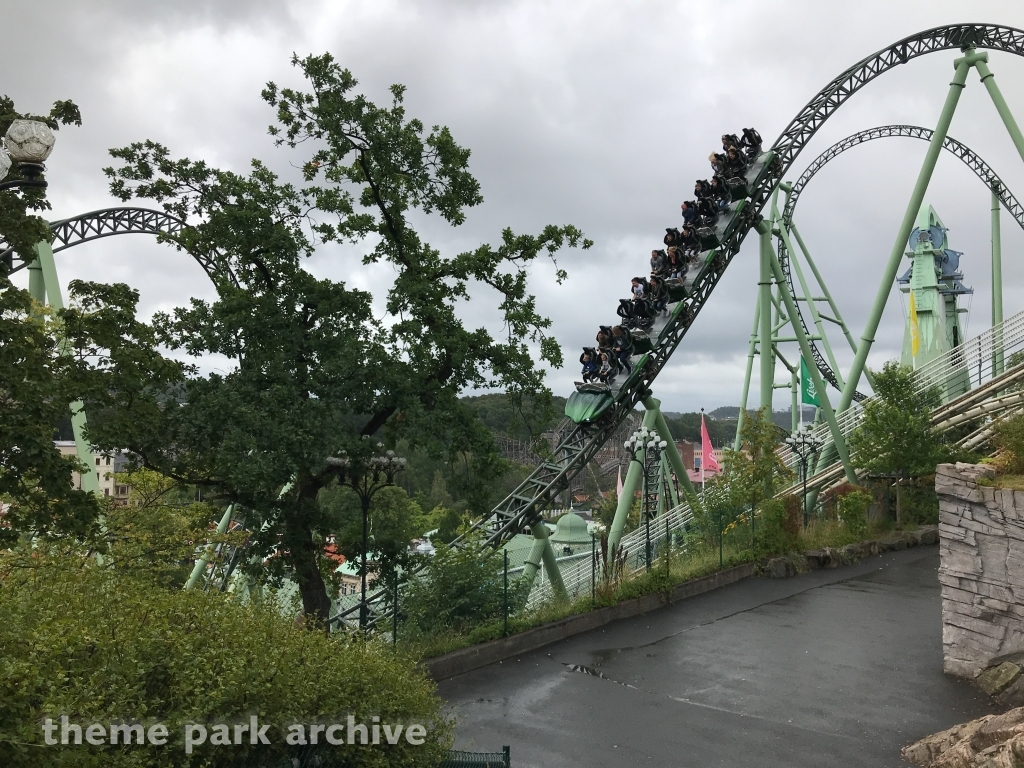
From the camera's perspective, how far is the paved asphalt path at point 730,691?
752 centimetres

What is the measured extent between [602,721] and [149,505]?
6.68 m

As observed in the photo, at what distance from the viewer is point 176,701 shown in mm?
4766

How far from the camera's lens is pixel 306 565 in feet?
37.6

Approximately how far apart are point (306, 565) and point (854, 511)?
11.5 meters

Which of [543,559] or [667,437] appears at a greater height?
[667,437]

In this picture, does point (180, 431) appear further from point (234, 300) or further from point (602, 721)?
point (602, 721)

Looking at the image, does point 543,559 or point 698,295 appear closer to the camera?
point 543,559

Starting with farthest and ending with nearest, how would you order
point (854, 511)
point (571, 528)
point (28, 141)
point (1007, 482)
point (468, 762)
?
1. point (571, 528)
2. point (854, 511)
3. point (1007, 482)
4. point (468, 762)
5. point (28, 141)

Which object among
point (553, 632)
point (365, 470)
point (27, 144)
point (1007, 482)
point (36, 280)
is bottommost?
point (553, 632)

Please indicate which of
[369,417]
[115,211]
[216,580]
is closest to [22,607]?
[369,417]

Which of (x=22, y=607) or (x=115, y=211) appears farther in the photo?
(x=115, y=211)

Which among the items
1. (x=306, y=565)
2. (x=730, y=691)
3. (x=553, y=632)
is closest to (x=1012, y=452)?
(x=730, y=691)

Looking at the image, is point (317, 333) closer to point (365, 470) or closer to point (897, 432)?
point (365, 470)

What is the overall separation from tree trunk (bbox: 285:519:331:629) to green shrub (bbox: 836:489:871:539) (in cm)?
1090
